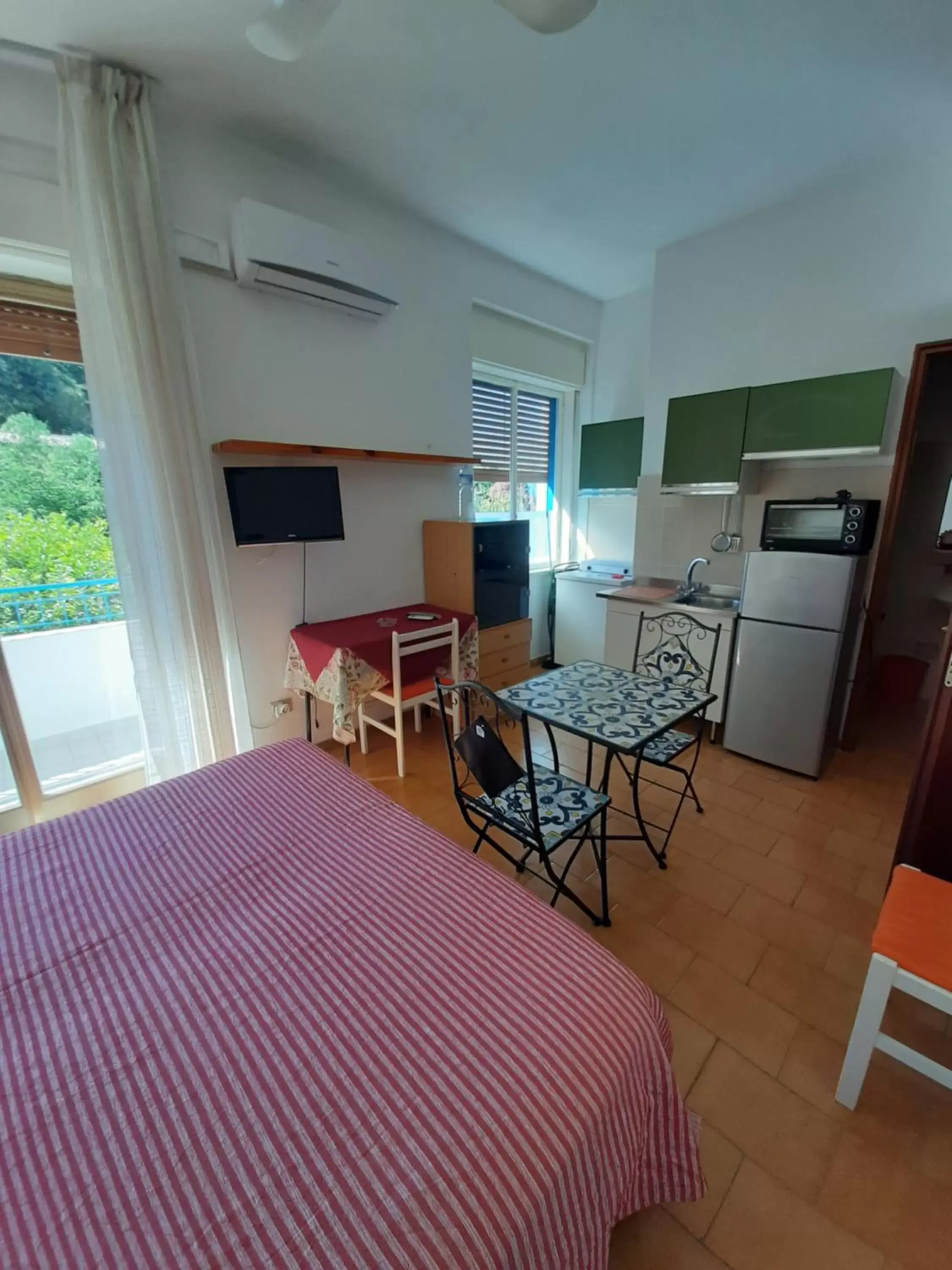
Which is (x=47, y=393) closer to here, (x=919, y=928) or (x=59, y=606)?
(x=59, y=606)

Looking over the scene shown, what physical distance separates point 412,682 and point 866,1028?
2099 mm

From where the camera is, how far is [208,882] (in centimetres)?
117

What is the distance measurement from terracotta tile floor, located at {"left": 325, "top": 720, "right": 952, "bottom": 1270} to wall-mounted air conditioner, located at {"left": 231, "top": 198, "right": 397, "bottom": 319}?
245cm

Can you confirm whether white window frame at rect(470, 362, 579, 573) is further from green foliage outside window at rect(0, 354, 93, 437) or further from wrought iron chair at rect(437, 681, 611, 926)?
green foliage outside window at rect(0, 354, 93, 437)

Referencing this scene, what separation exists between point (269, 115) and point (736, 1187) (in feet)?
12.4

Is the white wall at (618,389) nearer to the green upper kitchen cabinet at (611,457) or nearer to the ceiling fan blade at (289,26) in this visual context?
the green upper kitchen cabinet at (611,457)

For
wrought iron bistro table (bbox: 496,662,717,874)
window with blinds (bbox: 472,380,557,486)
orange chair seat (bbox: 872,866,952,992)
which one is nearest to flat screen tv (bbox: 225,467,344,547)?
window with blinds (bbox: 472,380,557,486)

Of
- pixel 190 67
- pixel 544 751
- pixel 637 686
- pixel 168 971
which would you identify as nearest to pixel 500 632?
pixel 544 751

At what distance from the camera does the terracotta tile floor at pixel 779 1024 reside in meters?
1.04

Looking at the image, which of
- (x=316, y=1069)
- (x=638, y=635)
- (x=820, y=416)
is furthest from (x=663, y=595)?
(x=316, y=1069)

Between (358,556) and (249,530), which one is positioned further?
(358,556)

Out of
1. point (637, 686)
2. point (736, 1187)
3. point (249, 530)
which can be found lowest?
point (736, 1187)

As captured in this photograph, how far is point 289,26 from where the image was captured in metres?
1.22

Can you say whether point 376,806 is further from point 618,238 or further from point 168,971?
point 618,238
